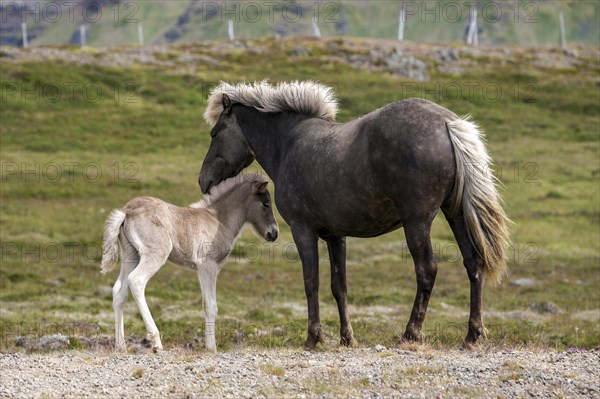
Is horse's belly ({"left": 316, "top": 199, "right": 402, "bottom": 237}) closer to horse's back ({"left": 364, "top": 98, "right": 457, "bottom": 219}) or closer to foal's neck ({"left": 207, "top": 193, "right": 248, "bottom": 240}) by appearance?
horse's back ({"left": 364, "top": 98, "right": 457, "bottom": 219})

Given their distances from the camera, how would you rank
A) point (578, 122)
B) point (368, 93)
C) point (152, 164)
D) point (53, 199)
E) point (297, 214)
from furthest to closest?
point (368, 93) → point (578, 122) → point (152, 164) → point (53, 199) → point (297, 214)

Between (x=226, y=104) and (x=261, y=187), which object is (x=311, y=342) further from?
(x=226, y=104)

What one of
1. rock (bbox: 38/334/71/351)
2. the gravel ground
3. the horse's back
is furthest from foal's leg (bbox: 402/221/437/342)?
rock (bbox: 38/334/71/351)

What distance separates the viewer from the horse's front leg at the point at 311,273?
1299 cm

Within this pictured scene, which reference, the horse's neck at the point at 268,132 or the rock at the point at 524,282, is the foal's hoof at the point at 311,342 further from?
the rock at the point at 524,282

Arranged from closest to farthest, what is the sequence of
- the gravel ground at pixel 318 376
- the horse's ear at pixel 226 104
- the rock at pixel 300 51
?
the gravel ground at pixel 318 376 → the horse's ear at pixel 226 104 → the rock at pixel 300 51

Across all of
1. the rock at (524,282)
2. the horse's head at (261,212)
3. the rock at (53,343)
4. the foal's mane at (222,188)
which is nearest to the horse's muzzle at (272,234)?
the horse's head at (261,212)

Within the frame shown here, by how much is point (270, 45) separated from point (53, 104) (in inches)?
1416

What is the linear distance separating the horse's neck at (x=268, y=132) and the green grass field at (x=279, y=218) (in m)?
3.49

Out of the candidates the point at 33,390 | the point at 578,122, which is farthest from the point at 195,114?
the point at 33,390

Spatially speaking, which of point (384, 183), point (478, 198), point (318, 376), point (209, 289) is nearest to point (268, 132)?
point (209, 289)

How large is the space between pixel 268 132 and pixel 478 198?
4.24 meters

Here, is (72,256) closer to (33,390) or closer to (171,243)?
(171,243)

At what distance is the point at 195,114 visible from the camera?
70.6 metres
